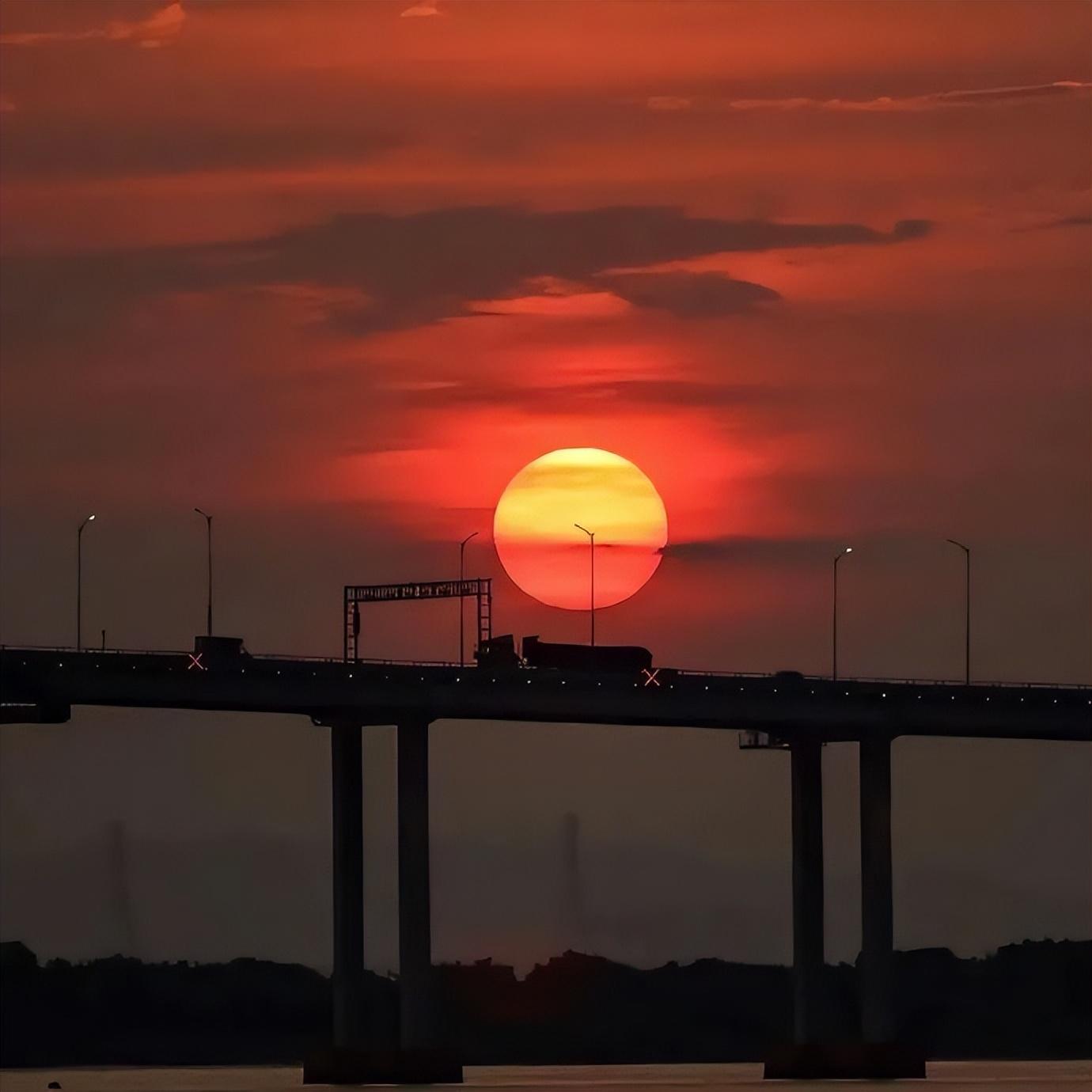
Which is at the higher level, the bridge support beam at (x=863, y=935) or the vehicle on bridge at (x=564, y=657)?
the vehicle on bridge at (x=564, y=657)

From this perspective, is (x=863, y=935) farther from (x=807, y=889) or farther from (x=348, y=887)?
(x=348, y=887)

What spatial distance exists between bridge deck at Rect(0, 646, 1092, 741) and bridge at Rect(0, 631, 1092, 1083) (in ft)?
0.29

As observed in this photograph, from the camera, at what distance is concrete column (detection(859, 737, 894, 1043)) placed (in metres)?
179

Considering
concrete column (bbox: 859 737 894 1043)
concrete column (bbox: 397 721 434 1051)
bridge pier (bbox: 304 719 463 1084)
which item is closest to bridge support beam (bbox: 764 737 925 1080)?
concrete column (bbox: 859 737 894 1043)

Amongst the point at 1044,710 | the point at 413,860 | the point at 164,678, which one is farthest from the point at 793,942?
the point at 164,678

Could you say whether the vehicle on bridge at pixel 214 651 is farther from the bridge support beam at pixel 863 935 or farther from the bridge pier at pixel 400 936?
the bridge support beam at pixel 863 935

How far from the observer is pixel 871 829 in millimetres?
181875

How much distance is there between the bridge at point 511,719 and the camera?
15612 centimetres

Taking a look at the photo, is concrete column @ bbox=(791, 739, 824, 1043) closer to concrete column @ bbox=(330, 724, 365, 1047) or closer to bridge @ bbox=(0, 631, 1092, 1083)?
bridge @ bbox=(0, 631, 1092, 1083)

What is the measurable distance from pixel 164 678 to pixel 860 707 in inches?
1714

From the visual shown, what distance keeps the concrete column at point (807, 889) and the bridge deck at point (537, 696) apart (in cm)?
271

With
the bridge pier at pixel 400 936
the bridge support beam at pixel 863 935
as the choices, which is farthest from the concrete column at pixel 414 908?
the bridge support beam at pixel 863 935

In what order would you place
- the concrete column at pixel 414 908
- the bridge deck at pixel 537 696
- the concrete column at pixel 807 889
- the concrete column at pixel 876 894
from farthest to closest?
the concrete column at pixel 807 889 → the concrete column at pixel 876 894 → the concrete column at pixel 414 908 → the bridge deck at pixel 537 696

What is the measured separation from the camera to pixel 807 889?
18362 centimetres
